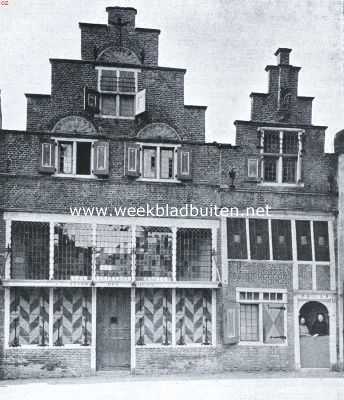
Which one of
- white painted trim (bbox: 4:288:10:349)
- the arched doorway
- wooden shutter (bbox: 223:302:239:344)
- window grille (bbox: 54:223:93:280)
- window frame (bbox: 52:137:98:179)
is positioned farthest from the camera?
the arched doorway

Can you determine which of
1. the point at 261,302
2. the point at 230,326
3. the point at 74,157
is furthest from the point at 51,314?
the point at 261,302

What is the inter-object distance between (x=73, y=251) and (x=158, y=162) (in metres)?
3.70

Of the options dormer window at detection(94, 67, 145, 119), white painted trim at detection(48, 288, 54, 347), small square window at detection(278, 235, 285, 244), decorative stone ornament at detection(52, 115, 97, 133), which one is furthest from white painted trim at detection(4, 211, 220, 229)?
dormer window at detection(94, 67, 145, 119)

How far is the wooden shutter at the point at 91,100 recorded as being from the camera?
70.1ft

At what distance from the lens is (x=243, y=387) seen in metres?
17.9

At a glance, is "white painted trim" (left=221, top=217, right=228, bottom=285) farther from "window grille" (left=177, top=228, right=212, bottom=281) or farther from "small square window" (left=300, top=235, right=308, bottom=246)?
"small square window" (left=300, top=235, right=308, bottom=246)

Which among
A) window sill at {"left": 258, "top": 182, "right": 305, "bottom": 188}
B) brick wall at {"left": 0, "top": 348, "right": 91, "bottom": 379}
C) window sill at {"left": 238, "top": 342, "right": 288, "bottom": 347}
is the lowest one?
brick wall at {"left": 0, "top": 348, "right": 91, "bottom": 379}

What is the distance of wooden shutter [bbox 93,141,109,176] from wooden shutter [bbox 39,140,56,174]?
1229 mm

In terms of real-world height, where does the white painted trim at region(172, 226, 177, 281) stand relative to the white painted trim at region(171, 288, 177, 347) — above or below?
above

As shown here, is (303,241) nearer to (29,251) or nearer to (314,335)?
(314,335)

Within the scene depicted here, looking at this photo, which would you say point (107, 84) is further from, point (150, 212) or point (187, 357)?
point (187, 357)

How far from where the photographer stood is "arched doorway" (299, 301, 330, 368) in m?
22.0

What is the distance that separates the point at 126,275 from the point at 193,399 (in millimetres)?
6157

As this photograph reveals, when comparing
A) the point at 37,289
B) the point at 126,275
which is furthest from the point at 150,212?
the point at 37,289
